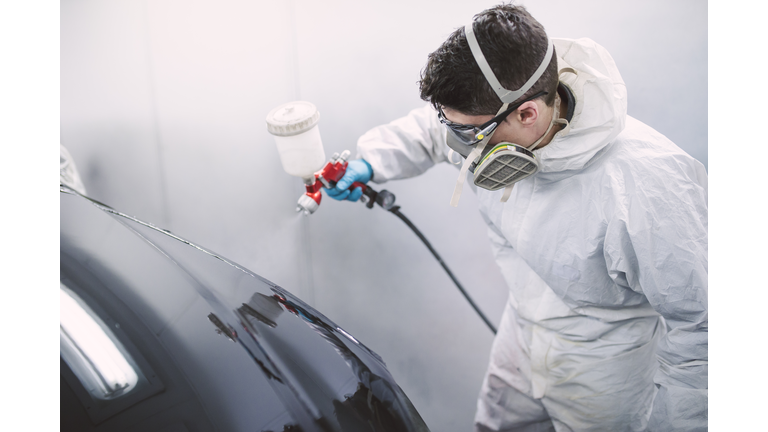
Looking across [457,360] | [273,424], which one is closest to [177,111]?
[273,424]

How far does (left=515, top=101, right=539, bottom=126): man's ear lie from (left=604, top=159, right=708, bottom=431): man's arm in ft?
0.80

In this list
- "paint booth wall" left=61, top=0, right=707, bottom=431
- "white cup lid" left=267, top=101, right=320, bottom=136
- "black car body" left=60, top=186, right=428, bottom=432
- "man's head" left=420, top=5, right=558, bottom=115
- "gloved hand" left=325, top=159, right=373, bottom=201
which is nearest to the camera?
"black car body" left=60, top=186, right=428, bottom=432

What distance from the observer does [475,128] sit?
0.89 metres

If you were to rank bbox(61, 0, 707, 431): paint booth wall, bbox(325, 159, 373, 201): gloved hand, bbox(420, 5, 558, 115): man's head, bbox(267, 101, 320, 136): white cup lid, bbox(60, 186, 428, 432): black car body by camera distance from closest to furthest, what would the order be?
bbox(60, 186, 428, 432): black car body < bbox(420, 5, 558, 115): man's head < bbox(267, 101, 320, 136): white cup lid < bbox(325, 159, 373, 201): gloved hand < bbox(61, 0, 707, 431): paint booth wall

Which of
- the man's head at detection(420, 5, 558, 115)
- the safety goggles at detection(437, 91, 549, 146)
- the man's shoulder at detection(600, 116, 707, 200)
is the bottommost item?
the man's shoulder at detection(600, 116, 707, 200)

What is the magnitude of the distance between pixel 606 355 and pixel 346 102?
3.58ft

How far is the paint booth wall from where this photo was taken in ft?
4.36

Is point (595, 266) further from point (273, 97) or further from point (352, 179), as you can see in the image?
point (273, 97)

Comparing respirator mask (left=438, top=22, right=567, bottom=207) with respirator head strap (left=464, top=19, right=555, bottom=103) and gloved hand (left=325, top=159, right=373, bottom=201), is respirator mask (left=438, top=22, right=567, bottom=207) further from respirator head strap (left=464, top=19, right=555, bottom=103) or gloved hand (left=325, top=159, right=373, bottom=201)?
gloved hand (left=325, top=159, right=373, bottom=201)

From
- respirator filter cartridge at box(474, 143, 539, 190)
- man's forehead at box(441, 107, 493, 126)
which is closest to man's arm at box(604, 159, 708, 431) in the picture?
respirator filter cartridge at box(474, 143, 539, 190)

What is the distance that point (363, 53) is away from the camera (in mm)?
1421

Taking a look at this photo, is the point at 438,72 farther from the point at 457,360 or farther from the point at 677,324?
the point at 457,360

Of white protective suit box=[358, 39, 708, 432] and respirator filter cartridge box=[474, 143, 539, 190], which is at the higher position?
respirator filter cartridge box=[474, 143, 539, 190]

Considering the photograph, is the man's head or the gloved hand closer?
the man's head
